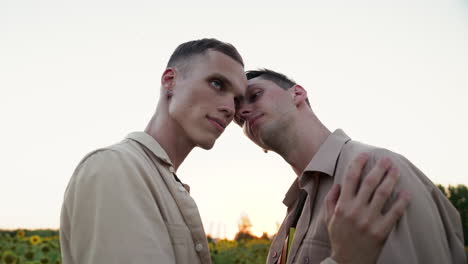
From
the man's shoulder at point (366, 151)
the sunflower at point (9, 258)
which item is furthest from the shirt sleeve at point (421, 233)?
the sunflower at point (9, 258)

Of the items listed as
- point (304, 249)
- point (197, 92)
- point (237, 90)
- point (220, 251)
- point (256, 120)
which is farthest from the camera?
point (220, 251)

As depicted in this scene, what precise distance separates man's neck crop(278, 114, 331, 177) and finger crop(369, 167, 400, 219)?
2.17 meters

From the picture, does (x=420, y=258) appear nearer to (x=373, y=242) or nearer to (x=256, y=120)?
(x=373, y=242)

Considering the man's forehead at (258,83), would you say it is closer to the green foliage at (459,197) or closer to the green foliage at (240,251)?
the green foliage at (240,251)

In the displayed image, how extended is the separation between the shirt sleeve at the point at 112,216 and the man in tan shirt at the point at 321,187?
1017 millimetres

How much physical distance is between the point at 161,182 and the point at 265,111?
66.3 inches

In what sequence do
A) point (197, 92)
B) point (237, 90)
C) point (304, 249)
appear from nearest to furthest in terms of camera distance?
1. point (304, 249)
2. point (197, 92)
3. point (237, 90)

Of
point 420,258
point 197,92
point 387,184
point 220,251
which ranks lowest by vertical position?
point 220,251

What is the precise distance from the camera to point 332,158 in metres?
3.40

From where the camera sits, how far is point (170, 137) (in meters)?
3.37

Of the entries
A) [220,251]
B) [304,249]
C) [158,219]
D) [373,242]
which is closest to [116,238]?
[158,219]

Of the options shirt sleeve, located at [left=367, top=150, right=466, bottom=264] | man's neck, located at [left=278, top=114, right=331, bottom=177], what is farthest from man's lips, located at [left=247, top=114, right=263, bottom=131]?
shirt sleeve, located at [left=367, top=150, right=466, bottom=264]

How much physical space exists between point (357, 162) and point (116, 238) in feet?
4.37

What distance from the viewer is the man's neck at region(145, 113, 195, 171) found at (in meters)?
3.36
